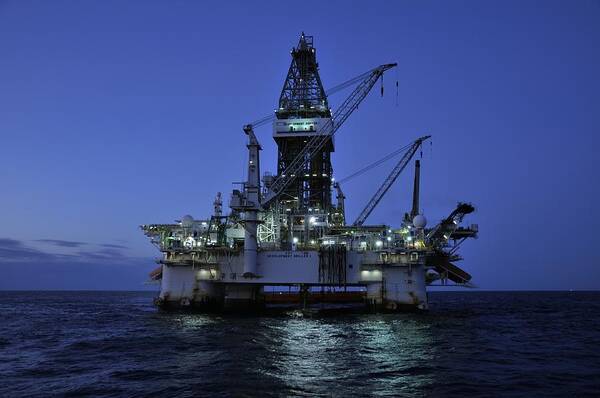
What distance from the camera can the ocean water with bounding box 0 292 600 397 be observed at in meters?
19.4

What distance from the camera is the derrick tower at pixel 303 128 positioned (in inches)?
2704

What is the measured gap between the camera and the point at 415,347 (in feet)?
97.3

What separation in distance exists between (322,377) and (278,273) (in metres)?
30.7

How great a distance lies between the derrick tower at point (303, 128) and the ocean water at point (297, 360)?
2942cm

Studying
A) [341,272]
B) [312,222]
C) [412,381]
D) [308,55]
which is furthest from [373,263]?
[308,55]

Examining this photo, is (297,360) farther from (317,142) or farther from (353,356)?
(317,142)

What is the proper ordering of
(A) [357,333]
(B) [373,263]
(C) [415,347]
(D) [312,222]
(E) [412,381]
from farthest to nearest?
(D) [312,222]
(B) [373,263]
(A) [357,333]
(C) [415,347]
(E) [412,381]

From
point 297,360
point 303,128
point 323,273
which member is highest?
point 303,128

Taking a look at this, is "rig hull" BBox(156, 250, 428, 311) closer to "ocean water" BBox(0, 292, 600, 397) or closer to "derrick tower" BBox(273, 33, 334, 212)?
"ocean water" BBox(0, 292, 600, 397)

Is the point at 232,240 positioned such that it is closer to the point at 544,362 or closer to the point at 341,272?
the point at 341,272

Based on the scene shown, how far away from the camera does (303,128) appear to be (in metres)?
68.6

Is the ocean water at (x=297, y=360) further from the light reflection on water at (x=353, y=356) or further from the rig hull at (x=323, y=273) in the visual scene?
the rig hull at (x=323, y=273)

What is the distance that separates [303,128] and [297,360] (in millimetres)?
46797

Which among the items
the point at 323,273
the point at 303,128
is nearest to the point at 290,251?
the point at 323,273
